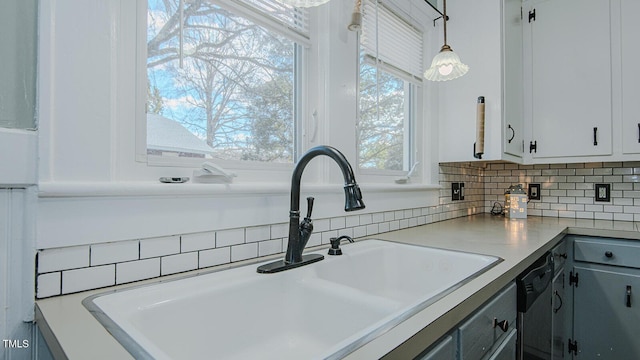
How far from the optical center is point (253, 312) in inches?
33.1

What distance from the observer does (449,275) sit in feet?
3.62

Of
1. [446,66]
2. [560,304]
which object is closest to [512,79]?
[446,66]

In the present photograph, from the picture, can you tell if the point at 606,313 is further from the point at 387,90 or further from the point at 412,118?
the point at 387,90

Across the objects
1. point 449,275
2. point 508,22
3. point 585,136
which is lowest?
point 449,275

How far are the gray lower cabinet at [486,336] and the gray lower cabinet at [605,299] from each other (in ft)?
3.57

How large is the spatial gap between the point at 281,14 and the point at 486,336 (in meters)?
1.26

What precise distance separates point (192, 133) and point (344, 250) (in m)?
0.66

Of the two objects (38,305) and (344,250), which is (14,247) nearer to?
(38,305)

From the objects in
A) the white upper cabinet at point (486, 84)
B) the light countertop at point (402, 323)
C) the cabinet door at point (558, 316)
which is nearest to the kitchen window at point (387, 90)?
the white upper cabinet at point (486, 84)

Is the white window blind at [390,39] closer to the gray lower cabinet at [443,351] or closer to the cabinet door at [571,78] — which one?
the cabinet door at [571,78]

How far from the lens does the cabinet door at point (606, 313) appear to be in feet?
5.37

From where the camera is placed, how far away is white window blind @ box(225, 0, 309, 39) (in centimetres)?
117

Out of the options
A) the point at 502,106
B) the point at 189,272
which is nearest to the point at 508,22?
the point at 502,106

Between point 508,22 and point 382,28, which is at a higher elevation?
point 508,22
